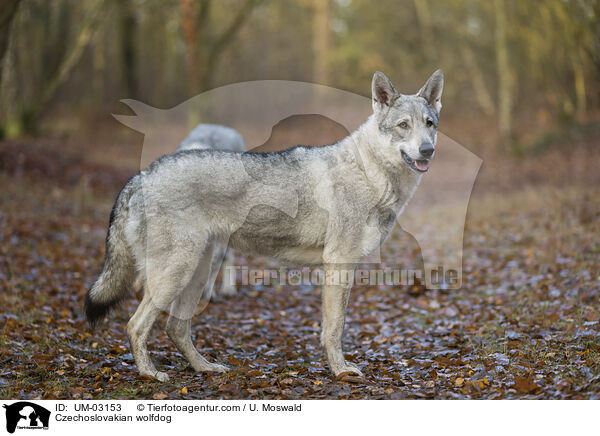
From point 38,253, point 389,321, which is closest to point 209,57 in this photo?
point 38,253

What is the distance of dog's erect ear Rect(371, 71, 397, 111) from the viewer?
5.77 meters

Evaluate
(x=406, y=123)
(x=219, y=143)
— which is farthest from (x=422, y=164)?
(x=219, y=143)

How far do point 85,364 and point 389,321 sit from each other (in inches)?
158

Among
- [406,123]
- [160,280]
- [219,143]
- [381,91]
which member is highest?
[219,143]

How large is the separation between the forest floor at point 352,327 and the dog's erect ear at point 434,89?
9.11 ft

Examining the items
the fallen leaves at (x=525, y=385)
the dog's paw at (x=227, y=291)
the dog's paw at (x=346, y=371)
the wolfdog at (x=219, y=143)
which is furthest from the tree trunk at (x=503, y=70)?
the fallen leaves at (x=525, y=385)

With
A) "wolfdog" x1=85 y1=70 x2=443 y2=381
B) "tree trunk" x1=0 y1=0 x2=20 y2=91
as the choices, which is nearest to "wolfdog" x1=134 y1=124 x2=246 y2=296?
"wolfdog" x1=85 y1=70 x2=443 y2=381

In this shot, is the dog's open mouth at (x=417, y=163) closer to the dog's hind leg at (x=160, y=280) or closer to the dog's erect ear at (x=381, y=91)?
the dog's erect ear at (x=381, y=91)

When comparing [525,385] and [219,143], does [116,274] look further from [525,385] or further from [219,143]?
[525,385]

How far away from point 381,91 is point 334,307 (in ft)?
7.71

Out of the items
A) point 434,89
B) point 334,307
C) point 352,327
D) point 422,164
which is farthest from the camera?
point 352,327

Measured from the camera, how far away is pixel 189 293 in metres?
6.05

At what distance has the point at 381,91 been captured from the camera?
587 centimetres

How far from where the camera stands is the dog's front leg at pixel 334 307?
18.7ft
